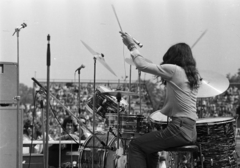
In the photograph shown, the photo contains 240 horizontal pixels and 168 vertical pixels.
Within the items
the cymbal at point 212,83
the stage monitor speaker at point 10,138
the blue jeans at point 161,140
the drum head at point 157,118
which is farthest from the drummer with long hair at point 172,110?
the cymbal at point 212,83

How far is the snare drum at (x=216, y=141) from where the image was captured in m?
4.41

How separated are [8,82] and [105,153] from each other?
162 centimetres

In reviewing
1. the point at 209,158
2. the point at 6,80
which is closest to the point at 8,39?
the point at 6,80

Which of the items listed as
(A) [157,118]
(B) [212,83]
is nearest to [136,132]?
(A) [157,118]

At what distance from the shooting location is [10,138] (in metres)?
4.54

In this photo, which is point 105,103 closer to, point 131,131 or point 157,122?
point 131,131

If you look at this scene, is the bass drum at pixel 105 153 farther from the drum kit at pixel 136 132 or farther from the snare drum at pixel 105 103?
the snare drum at pixel 105 103

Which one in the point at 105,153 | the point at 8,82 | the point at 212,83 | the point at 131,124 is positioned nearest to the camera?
the point at 8,82

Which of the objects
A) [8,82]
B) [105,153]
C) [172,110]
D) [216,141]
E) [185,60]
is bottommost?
[105,153]

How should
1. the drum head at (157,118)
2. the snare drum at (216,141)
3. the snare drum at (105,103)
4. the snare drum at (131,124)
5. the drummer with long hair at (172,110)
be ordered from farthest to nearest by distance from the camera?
the snare drum at (105,103), the snare drum at (131,124), the drum head at (157,118), the snare drum at (216,141), the drummer with long hair at (172,110)

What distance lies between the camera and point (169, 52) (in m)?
3.93

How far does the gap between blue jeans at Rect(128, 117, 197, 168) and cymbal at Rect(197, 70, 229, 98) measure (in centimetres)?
197

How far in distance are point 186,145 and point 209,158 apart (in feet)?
2.79

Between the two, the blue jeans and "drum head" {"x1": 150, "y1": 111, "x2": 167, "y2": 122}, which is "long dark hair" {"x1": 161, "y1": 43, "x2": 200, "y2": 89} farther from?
"drum head" {"x1": 150, "y1": 111, "x2": 167, "y2": 122}
